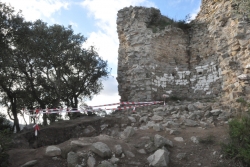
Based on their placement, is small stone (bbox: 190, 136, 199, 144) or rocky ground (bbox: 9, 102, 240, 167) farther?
small stone (bbox: 190, 136, 199, 144)

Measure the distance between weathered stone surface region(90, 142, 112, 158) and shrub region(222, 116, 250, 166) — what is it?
2493 mm

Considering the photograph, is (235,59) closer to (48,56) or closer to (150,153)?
(150,153)

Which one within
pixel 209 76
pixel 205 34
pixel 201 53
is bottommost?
pixel 209 76

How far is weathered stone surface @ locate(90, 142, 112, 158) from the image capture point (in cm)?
532

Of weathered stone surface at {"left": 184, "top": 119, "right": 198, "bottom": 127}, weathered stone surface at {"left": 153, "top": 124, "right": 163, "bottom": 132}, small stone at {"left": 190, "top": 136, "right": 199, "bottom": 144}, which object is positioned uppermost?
weathered stone surface at {"left": 184, "top": 119, "right": 198, "bottom": 127}

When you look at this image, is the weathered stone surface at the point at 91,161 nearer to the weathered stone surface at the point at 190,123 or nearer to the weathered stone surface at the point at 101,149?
the weathered stone surface at the point at 101,149

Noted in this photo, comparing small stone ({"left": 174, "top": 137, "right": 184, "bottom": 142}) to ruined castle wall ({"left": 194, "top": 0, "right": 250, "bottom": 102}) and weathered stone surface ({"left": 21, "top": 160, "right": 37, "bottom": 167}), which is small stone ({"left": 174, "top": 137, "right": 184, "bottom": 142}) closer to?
ruined castle wall ({"left": 194, "top": 0, "right": 250, "bottom": 102})

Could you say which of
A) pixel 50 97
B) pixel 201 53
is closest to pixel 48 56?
pixel 50 97

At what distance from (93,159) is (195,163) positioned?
7.00 feet

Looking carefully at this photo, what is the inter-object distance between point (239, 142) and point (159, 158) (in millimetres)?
1757

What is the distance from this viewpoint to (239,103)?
7098mm

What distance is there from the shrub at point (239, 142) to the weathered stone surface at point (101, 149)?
2493 mm

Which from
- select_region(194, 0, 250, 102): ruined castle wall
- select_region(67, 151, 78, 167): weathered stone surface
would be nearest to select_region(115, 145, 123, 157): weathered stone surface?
select_region(67, 151, 78, 167): weathered stone surface

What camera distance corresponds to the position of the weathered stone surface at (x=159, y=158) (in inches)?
201
